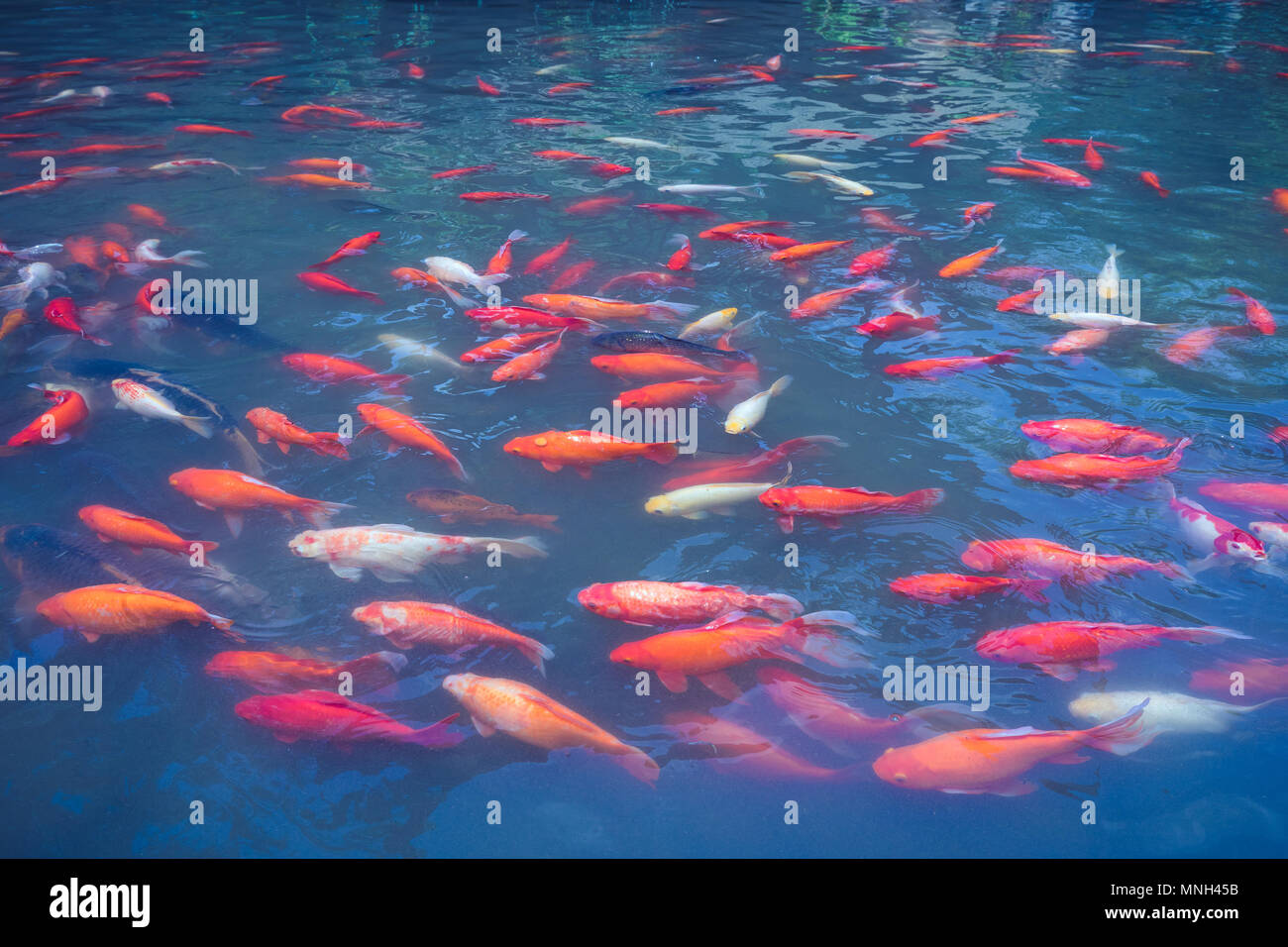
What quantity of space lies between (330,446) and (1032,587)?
3886 millimetres

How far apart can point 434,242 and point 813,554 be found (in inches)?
197

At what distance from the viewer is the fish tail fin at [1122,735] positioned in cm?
319

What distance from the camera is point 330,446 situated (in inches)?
187

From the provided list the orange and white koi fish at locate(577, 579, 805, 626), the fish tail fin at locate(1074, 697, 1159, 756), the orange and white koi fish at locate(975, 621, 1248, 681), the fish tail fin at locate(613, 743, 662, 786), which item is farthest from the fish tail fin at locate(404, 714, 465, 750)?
the fish tail fin at locate(1074, 697, 1159, 756)

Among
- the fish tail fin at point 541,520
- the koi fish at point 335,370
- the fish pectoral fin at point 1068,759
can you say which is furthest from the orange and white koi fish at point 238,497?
the fish pectoral fin at point 1068,759

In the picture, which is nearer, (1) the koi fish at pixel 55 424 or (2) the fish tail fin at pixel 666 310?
(1) the koi fish at pixel 55 424

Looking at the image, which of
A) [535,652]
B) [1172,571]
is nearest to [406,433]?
[535,652]

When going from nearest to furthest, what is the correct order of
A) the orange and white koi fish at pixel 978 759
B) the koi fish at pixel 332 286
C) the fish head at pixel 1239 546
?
1. the orange and white koi fish at pixel 978 759
2. the fish head at pixel 1239 546
3. the koi fish at pixel 332 286

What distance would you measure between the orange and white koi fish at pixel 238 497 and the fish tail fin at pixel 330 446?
49 centimetres

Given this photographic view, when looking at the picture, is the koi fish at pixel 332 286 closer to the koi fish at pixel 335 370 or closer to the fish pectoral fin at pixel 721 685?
the koi fish at pixel 335 370

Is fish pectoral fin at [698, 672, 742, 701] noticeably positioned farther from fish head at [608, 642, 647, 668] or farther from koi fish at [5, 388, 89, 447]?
koi fish at [5, 388, 89, 447]
